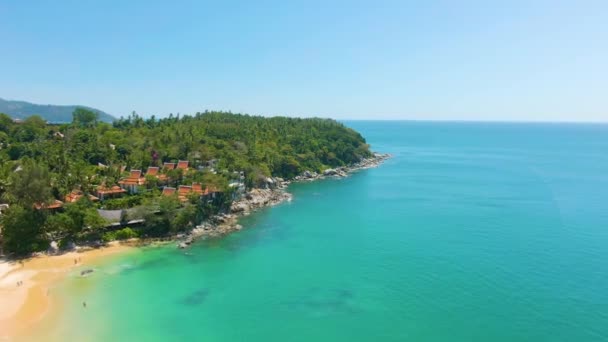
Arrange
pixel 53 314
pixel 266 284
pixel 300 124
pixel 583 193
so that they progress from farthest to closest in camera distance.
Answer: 1. pixel 300 124
2. pixel 583 193
3. pixel 266 284
4. pixel 53 314

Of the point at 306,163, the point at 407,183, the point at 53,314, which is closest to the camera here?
the point at 53,314

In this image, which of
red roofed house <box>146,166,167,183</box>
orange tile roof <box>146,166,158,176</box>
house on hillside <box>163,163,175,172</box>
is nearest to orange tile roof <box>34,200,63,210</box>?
red roofed house <box>146,166,167,183</box>

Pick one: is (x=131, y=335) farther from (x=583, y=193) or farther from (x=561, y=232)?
(x=583, y=193)

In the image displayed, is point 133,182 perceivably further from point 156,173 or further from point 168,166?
point 168,166

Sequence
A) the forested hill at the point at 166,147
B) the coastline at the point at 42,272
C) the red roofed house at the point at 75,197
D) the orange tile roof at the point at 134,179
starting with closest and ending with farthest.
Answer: the coastline at the point at 42,272 < the red roofed house at the point at 75,197 < the orange tile roof at the point at 134,179 < the forested hill at the point at 166,147

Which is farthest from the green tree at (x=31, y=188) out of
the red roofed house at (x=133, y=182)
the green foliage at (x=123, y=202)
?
the red roofed house at (x=133, y=182)

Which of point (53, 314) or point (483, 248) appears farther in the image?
point (483, 248)

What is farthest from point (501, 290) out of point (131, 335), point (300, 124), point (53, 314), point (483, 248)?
point (300, 124)

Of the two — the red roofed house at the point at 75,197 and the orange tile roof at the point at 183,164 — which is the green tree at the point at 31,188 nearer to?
the red roofed house at the point at 75,197
